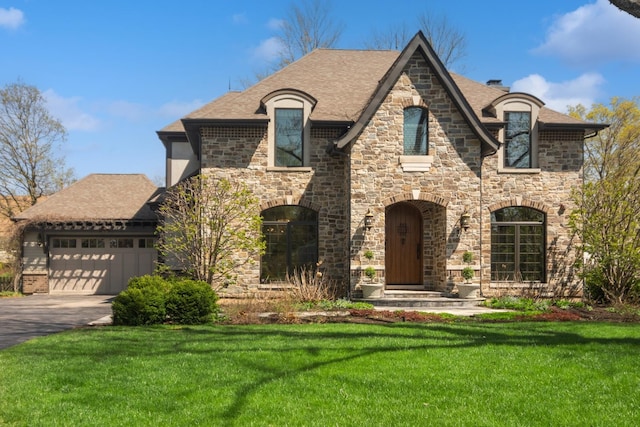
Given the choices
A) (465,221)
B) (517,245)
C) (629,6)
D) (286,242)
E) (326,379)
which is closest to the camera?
(629,6)

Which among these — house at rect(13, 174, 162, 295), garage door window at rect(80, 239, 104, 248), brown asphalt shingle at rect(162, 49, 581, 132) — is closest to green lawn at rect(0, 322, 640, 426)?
brown asphalt shingle at rect(162, 49, 581, 132)

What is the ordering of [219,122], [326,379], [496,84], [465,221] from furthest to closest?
[496,84] → [219,122] → [465,221] → [326,379]

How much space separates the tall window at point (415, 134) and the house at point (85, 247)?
11.1 m

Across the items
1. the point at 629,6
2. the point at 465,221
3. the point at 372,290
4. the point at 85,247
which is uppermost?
the point at 629,6

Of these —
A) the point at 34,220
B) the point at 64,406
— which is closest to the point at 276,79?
the point at 34,220

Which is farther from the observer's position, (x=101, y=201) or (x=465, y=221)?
(x=101, y=201)

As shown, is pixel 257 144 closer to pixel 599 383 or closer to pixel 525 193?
pixel 525 193

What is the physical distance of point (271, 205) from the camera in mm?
16391

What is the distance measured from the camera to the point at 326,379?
6.52 m

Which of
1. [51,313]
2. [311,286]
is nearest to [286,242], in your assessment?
[311,286]

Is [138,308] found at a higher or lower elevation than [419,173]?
lower

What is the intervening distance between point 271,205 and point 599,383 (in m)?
11.5

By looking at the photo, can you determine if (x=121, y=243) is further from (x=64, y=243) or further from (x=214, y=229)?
(x=214, y=229)

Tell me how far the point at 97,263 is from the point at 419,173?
14228mm
